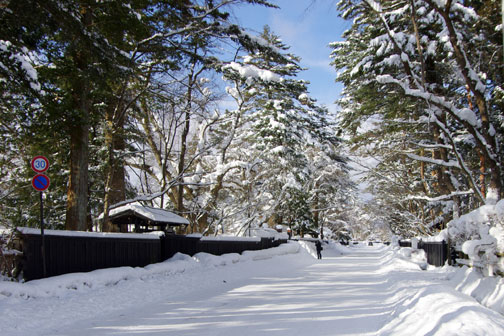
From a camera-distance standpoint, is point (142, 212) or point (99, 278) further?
point (142, 212)

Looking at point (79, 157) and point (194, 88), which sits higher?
point (194, 88)

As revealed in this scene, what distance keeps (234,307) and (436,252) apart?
45.7 ft

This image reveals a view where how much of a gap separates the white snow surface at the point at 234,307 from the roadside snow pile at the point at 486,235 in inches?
18.1

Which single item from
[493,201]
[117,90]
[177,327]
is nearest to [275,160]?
[117,90]

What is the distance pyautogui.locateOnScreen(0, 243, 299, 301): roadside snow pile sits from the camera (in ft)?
24.7

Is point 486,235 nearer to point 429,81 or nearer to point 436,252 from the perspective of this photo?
point 436,252

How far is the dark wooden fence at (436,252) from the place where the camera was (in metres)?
17.4

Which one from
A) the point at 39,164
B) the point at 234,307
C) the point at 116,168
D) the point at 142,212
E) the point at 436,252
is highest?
the point at 116,168

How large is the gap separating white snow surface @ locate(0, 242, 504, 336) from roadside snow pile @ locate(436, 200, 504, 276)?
1.51ft

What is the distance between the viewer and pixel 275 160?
29.2m

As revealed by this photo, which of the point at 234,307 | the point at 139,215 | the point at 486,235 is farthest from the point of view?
the point at 139,215

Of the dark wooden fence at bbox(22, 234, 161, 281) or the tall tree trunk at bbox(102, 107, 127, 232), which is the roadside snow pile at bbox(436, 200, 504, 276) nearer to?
the dark wooden fence at bbox(22, 234, 161, 281)

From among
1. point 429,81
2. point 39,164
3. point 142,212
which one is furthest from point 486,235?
point 429,81

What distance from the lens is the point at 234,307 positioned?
8453 millimetres
